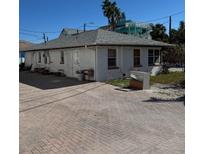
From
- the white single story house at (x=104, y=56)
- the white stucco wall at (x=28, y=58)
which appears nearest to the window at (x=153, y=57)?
the white single story house at (x=104, y=56)

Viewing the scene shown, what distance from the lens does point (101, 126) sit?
235 inches

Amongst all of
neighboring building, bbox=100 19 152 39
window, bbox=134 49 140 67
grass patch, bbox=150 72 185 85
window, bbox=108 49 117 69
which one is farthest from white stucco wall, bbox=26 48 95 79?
neighboring building, bbox=100 19 152 39

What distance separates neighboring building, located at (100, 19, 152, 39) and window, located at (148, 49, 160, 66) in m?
21.8

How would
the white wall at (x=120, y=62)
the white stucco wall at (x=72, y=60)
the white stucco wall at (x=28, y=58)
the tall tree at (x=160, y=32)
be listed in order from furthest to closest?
the tall tree at (x=160, y=32) < the white stucco wall at (x=28, y=58) < the white stucco wall at (x=72, y=60) < the white wall at (x=120, y=62)

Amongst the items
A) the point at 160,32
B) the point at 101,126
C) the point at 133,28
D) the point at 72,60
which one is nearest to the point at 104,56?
the point at 72,60

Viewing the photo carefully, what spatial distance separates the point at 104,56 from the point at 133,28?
2888 cm

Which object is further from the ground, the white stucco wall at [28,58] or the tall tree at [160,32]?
the tall tree at [160,32]

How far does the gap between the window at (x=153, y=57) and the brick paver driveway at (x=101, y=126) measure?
10.8m

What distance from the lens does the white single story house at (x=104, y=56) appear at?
51.0 feet

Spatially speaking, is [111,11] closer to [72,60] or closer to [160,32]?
[160,32]

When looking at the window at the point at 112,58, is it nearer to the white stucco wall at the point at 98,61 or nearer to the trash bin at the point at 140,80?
the white stucco wall at the point at 98,61
